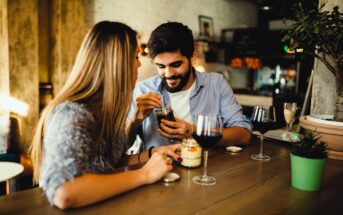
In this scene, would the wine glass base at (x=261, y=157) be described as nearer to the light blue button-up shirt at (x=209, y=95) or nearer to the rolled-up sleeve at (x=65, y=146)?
the light blue button-up shirt at (x=209, y=95)

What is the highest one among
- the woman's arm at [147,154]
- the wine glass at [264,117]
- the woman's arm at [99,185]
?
the wine glass at [264,117]

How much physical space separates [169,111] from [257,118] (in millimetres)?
452

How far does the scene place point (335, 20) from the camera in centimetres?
182

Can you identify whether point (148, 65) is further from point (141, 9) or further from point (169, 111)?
point (169, 111)

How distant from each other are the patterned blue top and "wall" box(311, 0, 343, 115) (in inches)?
72.9

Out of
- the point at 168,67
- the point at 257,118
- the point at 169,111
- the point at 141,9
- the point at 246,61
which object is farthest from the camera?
the point at 246,61

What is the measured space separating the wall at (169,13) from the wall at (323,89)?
12.0 feet

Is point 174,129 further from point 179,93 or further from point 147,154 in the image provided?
point 179,93

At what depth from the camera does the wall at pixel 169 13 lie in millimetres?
5355

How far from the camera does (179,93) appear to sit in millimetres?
2350

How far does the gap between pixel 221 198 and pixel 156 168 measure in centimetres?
27

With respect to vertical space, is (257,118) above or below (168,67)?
below

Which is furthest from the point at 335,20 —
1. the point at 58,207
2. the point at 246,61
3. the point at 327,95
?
the point at 246,61

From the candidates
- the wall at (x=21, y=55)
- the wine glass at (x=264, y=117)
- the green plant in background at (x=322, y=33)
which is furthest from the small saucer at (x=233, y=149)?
the wall at (x=21, y=55)
